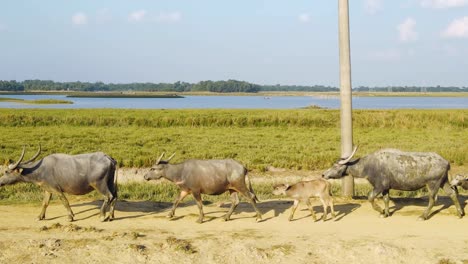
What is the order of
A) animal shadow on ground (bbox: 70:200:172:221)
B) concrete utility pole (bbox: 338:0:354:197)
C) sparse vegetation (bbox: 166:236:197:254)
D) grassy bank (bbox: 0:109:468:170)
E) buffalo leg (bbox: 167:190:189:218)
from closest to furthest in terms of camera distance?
sparse vegetation (bbox: 166:236:197:254), buffalo leg (bbox: 167:190:189:218), animal shadow on ground (bbox: 70:200:172:221), concrete utility pole (bbox: 338:0:354:197), grassy bank (bbox: 0:109:468:170)

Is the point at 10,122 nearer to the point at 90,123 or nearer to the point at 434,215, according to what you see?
the point at 90,123

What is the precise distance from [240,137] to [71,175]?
2360 cm

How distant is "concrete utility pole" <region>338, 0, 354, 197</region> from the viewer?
13242 millimetres

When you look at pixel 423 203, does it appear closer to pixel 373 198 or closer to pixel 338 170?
pixel 373 198

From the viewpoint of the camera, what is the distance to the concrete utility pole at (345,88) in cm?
1324

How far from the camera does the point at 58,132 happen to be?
35906mm

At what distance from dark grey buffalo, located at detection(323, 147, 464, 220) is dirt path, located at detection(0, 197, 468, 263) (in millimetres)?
539

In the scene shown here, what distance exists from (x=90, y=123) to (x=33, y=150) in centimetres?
1791

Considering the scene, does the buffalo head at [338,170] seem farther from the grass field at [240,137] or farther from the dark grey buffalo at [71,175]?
the dark grey buffalo at [71,175]

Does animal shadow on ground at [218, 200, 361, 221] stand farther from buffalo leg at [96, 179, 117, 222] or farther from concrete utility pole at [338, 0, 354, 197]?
buffalo leg at [96, 179, 117, 222]

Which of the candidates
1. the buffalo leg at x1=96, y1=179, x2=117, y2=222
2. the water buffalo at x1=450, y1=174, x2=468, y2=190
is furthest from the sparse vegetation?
the water buffalo at x1=450, y1=174, x2=468, y2=190

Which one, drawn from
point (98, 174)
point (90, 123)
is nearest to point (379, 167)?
point (98, 174)

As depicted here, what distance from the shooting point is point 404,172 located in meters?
10.7

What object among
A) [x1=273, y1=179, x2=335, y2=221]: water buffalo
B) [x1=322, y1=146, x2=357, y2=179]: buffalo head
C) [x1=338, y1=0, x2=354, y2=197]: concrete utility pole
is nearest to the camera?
[x1=273, y1=179, x2=335, y2=221]: water buffalo
